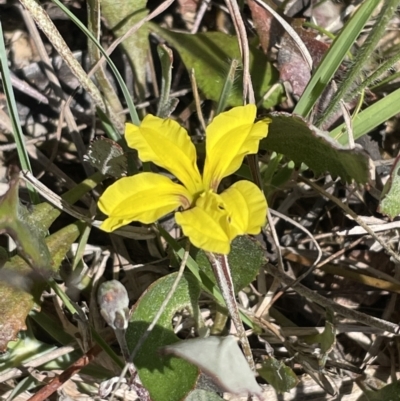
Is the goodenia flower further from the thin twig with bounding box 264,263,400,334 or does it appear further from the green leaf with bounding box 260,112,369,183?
the thin twig with bounding box 264,263,400,334

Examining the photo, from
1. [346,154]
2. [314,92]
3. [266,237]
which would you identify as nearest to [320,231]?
[266,237]

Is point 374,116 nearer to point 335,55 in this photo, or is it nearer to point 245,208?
point 335,55

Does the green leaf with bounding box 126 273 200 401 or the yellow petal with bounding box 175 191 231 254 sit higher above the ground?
the yellow petal with bounding box 175 191 231 254

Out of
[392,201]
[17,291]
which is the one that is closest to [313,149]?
[392,201]

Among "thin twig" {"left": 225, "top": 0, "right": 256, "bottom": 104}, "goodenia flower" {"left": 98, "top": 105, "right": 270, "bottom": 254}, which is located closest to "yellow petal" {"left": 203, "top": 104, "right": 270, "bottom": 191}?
"goodenia flower" {"left": 98, "top": 105, "right": 270, "bottom": 254}

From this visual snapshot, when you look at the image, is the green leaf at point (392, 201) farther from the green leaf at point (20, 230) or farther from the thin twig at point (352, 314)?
the green leaf at point (20, 230)

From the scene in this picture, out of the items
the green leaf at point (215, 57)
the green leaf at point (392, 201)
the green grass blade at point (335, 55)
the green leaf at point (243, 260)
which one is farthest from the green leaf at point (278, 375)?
the green leaf at point (215, 57)

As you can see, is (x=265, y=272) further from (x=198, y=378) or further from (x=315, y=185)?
(x=198, y=378)
